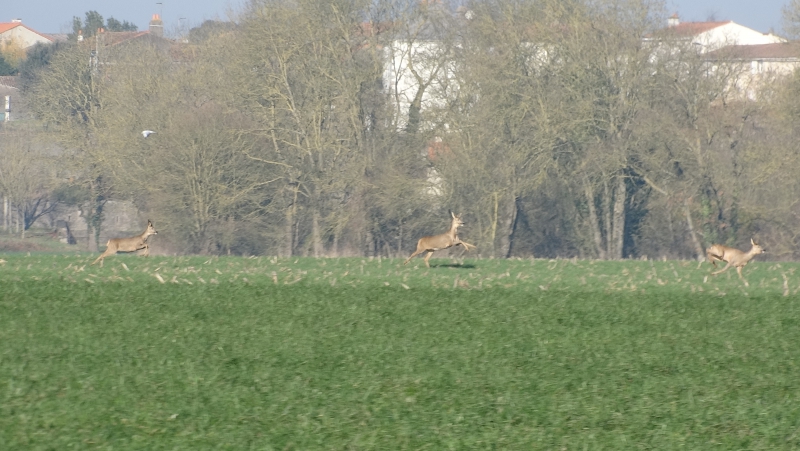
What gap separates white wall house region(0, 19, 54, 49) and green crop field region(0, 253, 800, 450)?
120538 millimetres

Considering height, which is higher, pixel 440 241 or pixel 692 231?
pixel 692 231

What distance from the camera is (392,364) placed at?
12695 mm

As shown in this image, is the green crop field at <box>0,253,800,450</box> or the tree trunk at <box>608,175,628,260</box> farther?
the tree trunk at <box>608,175,628,260</box>

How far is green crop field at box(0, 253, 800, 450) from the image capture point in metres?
9.71

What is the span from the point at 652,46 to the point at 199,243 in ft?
73.1

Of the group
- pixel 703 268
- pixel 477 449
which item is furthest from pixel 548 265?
pixel 477 449

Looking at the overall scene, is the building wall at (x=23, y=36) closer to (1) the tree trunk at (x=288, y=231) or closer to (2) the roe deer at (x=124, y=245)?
(1) the tree trunk at (x=288, y=231)

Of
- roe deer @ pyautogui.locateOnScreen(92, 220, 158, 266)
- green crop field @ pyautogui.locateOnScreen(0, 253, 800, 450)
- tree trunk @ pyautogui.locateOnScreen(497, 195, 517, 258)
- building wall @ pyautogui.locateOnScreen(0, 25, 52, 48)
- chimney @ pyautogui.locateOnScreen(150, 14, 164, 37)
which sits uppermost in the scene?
building wall @ pyautogui.locateOnScreen(0, 25, 52, 48)

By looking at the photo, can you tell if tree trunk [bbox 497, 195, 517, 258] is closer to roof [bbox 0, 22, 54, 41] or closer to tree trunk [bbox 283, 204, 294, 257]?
tree trunk [bbox 283, 204, 294, 257]

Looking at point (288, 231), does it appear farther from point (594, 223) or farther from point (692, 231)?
point (692, 231)

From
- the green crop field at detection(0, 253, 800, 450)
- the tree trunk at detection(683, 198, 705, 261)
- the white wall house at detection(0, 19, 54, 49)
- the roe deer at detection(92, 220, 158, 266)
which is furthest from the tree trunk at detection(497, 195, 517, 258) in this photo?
the white wall house at detection(0, 19, 54, 49)

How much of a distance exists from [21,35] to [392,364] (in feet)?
439

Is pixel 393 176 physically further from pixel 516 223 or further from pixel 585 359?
pixel 585 359

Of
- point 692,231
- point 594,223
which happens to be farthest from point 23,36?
point 692,231
